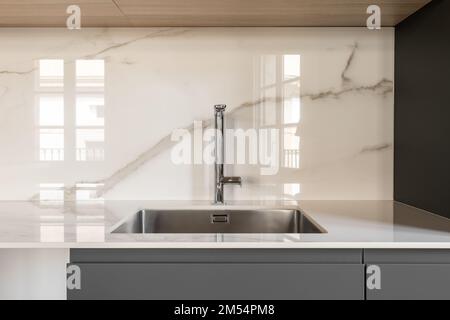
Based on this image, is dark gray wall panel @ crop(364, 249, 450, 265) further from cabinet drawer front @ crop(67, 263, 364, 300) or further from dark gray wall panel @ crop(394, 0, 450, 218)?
dark gray wall panel @ crop(394, 0, 450, 218)

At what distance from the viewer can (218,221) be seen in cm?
170

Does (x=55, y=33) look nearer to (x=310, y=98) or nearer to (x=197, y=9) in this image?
(x=197, y=9)

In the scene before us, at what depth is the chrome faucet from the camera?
1.70 metres

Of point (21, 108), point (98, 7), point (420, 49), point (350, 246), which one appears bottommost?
point (350, 246)

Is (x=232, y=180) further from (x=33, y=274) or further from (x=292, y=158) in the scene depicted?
(x=33, y=274)

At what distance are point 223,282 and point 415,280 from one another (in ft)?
1.45

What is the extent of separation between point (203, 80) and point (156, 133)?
259 mm

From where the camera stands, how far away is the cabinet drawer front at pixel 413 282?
1.14 meters

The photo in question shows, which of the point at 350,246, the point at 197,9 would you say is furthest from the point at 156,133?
the point at 350,246

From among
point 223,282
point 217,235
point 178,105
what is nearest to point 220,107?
point 178,105

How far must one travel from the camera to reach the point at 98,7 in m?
1.57

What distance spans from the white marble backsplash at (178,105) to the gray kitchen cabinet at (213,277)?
0.67 metres

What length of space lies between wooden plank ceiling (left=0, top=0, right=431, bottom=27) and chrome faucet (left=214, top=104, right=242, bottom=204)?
315 millimetres

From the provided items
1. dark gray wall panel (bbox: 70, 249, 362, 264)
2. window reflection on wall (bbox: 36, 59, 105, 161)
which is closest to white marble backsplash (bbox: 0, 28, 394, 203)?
window reflection on wall (bbox: 36, 59, 105, 161)
